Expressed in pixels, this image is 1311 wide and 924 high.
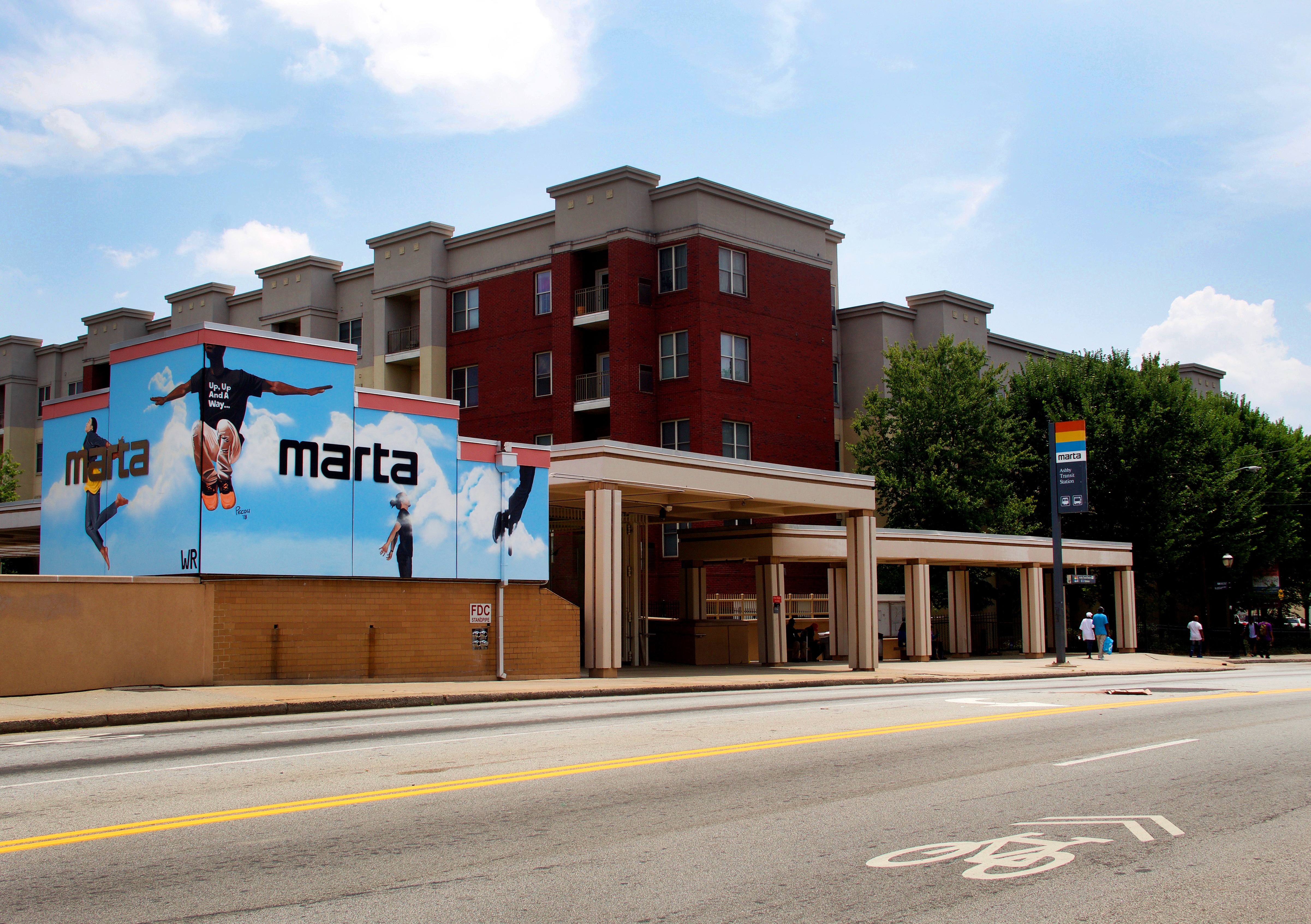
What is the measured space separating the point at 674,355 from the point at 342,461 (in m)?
23.1

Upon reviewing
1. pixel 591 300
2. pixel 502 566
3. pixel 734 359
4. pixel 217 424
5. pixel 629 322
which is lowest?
pixel 502 566

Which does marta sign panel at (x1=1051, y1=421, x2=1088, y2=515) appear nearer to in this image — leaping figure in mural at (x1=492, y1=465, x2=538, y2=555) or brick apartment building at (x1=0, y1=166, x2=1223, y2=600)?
brick apartment building at (x1=0, y1=166, x2=1223, y2=600)

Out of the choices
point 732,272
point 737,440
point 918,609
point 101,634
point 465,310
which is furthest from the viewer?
point 465,310

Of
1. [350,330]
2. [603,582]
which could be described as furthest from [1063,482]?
[350,330]

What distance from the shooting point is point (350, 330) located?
51656mm

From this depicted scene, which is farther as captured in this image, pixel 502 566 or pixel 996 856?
pixel 502 566

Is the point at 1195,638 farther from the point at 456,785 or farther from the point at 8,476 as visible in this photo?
the point at 8,476

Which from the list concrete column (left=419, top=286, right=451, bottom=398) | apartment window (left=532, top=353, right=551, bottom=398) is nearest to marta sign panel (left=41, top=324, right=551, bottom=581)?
apartment window (left=532, top=353, right=551, bottom=398)

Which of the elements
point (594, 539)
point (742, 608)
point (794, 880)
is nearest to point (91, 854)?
point (794, 880)

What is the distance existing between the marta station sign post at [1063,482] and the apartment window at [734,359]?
1266 centimetres

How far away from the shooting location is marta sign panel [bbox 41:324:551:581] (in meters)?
20.0

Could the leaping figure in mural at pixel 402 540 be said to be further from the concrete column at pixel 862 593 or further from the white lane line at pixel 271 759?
the concrete column at pixel 862 593

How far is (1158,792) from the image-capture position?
9.52 meters

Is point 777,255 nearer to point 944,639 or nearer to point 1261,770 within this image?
point 944,639
